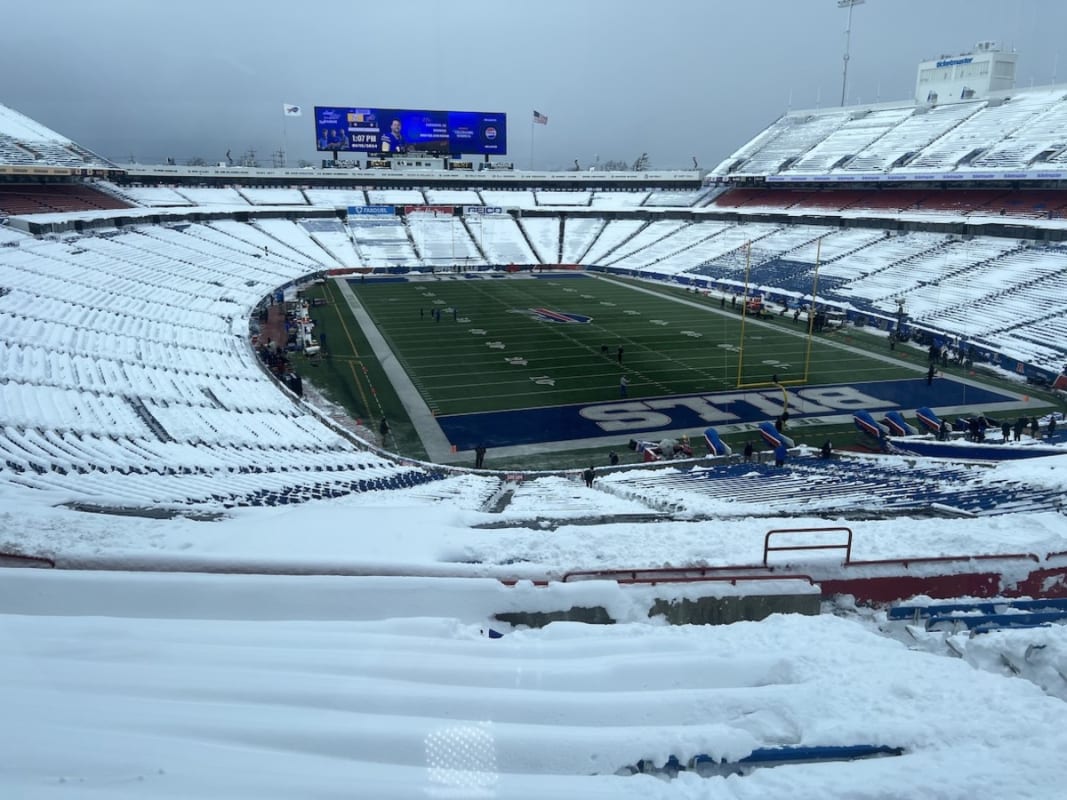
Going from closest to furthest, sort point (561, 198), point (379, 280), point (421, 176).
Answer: point (379, 280) < point (421, 176) < point (561, 198)

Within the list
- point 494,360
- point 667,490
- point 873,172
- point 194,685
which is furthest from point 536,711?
point 873,172

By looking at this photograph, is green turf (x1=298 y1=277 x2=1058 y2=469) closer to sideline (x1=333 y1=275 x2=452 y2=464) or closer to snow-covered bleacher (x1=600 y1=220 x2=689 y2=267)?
sideline (x1=333 y1=275 x2=452 y2=464)

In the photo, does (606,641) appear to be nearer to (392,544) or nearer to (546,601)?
(546,601)

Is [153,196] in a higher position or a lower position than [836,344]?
higher

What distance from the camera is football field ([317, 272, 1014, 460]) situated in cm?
2205

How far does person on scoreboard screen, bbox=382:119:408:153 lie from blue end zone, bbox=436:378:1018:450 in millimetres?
50858

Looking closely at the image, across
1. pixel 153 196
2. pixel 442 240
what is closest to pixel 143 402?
pixel 442 240

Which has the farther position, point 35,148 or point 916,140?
point 916,140

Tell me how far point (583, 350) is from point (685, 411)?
8644 millimetres

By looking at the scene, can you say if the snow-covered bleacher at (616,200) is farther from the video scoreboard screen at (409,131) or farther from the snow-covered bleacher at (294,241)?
the snow-covered bleacher at (294,241)

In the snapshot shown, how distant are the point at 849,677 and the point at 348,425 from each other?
18.1 metres

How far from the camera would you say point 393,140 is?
68.1 m

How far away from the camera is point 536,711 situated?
3.84 metres

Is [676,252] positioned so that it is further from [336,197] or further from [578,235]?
[336,197]
